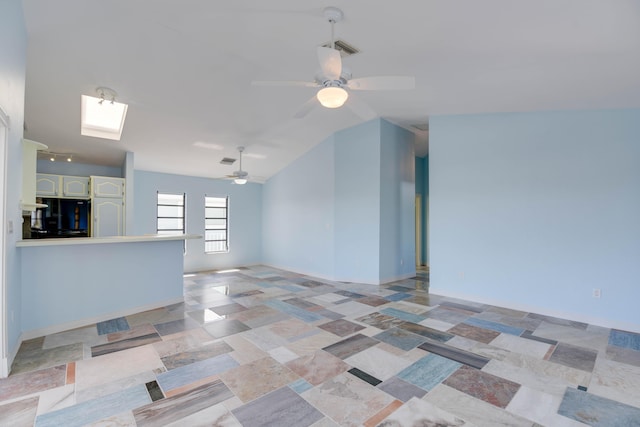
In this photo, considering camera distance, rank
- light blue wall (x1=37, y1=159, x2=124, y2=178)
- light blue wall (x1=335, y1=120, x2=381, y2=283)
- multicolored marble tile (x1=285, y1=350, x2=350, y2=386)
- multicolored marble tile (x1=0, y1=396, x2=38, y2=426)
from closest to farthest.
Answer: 1. multicolored marble tile (x1=0, y1=396, x2=38, y2=426)
2. multicolored marble tile (x1=285, y1=350, x2=350, y2=386)
3. light blue wall (x1=335, y1=120, x2=381, y2=283)
4. light blue wall (x1=37, y1=159, x2=124, y2=178)

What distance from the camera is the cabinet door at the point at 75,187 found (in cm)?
585

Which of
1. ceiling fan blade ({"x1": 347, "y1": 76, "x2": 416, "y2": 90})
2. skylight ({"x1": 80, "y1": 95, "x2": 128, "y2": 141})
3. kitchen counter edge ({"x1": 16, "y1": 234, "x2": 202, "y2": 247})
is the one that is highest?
skylight ({"x1": 80, "y1": 95, "x2": 128, "y2": 141})

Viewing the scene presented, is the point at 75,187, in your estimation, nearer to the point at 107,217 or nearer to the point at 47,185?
the point at 47,185

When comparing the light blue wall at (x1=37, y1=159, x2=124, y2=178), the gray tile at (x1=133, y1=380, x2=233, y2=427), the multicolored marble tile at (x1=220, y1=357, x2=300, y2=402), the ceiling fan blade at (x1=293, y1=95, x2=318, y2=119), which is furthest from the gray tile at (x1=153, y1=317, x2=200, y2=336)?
the light blue wall at (x1=37, y1=159, x2=124, y2=178)

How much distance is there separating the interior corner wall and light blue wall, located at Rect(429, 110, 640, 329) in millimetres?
1003

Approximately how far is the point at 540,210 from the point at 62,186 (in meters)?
8.37

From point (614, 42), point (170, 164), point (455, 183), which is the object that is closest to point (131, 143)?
point (170, 164)

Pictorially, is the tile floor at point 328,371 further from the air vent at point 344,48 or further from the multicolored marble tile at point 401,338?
the air vent at point 344,48

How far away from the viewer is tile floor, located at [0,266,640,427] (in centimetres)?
211

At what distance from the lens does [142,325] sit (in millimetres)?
3838

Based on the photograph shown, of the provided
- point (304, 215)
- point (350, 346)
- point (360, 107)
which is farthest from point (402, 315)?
point (304, 215)

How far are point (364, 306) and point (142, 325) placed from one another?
10.1 feet

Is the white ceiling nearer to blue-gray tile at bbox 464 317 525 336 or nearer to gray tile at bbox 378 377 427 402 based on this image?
blue-gray tile at bbox 464 317 525 336

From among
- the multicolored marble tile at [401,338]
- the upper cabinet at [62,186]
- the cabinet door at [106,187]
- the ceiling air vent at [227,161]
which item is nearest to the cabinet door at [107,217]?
the cabinet door at [106,187]
